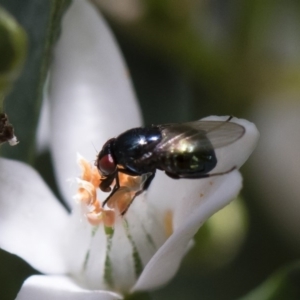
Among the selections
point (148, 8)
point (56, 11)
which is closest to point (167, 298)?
point (148, 8)

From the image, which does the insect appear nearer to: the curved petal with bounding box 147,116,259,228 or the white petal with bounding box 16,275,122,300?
the curved petal with bounding box 147,116,259,228

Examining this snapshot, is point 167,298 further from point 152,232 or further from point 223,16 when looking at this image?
point 223,16

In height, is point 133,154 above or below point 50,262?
above

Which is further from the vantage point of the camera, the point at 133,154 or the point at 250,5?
the point at 250,5

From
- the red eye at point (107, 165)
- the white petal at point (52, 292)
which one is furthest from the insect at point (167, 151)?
the white petal at point (52, 292)

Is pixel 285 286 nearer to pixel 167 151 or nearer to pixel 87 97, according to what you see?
pixel 167 151

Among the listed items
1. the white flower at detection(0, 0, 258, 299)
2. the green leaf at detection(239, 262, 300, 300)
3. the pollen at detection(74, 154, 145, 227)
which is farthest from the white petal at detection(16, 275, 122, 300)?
the green leaf at detection(239, 262, 300, 300)
